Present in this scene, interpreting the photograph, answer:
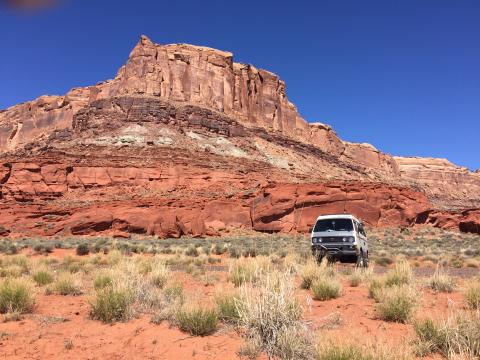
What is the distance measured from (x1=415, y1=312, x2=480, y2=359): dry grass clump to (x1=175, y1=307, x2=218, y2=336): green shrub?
2.88m

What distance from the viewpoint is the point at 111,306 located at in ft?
23.2

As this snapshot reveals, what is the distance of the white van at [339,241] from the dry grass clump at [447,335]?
8616 mm

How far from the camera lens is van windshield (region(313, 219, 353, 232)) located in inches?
597

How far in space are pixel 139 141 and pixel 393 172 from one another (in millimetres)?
97730

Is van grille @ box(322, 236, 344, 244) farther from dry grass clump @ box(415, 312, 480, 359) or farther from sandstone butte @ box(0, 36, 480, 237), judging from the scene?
sandstone butte @ box(0, 36, 480, 237)

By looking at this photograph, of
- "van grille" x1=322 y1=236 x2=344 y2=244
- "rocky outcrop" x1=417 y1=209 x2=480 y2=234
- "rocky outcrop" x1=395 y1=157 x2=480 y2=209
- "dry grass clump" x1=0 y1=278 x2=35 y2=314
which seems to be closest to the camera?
"dry grass clump" x1=0 y1=278 x2=35 y2=314

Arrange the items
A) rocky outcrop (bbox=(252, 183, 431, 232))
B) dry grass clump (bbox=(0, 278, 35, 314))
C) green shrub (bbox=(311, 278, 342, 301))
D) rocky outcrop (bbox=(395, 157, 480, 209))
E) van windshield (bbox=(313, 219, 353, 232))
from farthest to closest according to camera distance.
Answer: rocky outcrop (bbox=(395, 157, 480, 209)) < rocky outcrop (bbox=(252, 183, 431, 232)) < van windshield (bbox=(313, 219, 353, 232)) < green shrub (bbox=(311, 278, 342, 301)) < dry grass clump (bbox=(0, 278, 35, 314))

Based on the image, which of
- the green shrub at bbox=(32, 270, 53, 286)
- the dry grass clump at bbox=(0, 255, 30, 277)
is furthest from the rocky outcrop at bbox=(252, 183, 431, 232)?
the green shrub at bbox=(32, 270, 53, 286)

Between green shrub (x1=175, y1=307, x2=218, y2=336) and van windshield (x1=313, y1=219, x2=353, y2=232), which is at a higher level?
van windshield (x1=313, y1=219, x2=353, y2=232)

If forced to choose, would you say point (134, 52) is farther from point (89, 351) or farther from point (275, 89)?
point (89, 351)

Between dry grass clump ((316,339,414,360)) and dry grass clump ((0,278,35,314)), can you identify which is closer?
dry grass clump ((316,339,414,360))

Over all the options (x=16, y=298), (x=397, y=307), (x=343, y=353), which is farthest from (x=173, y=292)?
(x=343, y=353)

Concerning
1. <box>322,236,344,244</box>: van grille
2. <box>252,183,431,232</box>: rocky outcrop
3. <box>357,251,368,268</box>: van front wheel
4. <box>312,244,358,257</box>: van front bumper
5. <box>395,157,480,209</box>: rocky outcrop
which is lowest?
<box>357,251,368,268</box>: van front wheel

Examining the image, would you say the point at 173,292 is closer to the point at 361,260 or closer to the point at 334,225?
the point at 334,225
